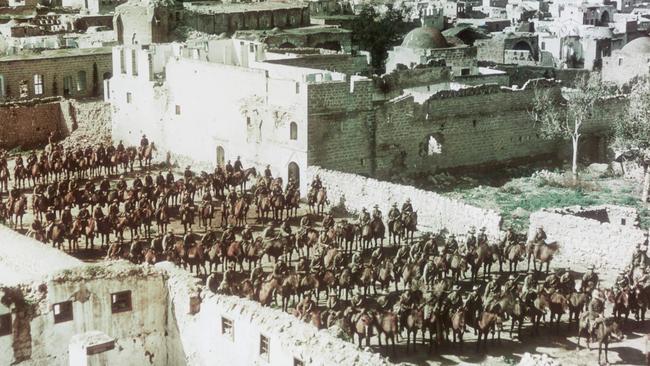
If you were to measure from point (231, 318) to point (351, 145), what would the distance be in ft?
62.0

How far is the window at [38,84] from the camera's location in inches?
1932

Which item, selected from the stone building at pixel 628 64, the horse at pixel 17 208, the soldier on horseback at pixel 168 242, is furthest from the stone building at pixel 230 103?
the stone building at pixel 628 64

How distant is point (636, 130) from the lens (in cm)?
4378

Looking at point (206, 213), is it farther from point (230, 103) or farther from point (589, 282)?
point (589, 282)

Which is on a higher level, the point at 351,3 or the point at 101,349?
the point at 351,3

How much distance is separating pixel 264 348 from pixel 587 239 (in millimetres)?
13789

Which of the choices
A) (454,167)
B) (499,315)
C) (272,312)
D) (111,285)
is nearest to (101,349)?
(111,285)

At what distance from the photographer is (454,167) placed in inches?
1650

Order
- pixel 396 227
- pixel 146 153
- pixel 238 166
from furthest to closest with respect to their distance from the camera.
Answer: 1. pixel 146 153
2. pixel 238 166
3. pixel 396 227

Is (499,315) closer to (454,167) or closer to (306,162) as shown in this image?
(306,162)

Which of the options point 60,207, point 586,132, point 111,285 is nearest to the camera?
point 111,285

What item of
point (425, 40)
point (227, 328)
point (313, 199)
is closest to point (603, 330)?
point (227, 328)

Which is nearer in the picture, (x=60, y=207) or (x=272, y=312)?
(x=272, y=312)

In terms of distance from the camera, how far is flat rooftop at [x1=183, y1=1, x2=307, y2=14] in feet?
216
